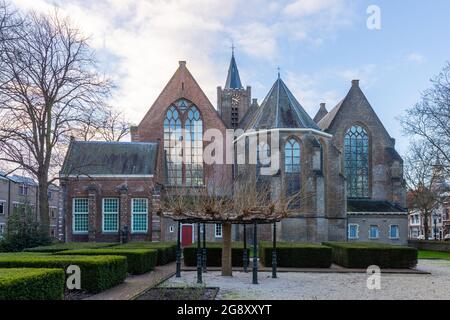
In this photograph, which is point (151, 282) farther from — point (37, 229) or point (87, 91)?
point (87, 91)

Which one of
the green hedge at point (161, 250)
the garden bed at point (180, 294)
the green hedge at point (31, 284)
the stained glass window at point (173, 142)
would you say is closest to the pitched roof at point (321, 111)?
the stained glass window at point (173, 142)

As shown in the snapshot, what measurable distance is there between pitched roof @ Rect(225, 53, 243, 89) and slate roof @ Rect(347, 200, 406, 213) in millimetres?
18306

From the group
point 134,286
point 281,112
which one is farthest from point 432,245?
point 134,286

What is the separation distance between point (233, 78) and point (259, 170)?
63.8 feet

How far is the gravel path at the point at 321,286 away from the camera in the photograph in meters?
13.8

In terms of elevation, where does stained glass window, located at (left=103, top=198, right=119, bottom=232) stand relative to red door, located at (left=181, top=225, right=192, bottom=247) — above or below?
above

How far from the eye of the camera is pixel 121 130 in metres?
48.3

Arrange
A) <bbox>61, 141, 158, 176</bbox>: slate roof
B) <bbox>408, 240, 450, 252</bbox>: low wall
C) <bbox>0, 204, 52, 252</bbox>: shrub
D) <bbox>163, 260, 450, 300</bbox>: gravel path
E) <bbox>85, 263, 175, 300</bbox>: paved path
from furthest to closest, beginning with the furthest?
1. <bbox>408, 240, 450, 252</bbox>: low wall
2. <bbox>61, 141, 158, 176</bbox>: slate roof
3. <bbox>0, 204, 52, 252</bbox>: shrub
4. <bbox>163, 260, 450, 300</bbox>: gravel path
5. <bbox>85, 263, 175, 300</bbox>: paved path

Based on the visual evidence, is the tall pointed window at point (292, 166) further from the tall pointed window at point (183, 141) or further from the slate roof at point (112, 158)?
the slate roof at point (112, 158)

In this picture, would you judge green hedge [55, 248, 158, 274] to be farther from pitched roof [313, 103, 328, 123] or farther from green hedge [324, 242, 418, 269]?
pitched roof [313, 103, 328, 123]

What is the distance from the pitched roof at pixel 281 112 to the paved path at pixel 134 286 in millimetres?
20941

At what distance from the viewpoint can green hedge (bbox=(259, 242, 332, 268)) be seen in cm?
2252

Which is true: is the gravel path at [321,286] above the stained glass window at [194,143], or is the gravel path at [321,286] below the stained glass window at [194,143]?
below

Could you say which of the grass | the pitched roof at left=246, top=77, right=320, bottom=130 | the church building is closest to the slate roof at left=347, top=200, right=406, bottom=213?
→ the church building
